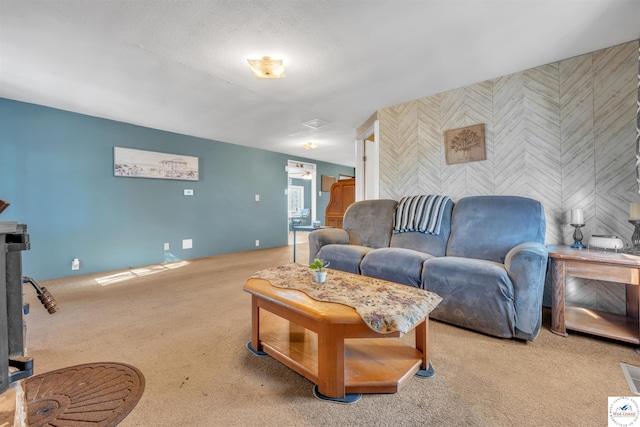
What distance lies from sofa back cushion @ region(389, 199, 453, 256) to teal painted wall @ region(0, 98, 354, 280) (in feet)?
11.6

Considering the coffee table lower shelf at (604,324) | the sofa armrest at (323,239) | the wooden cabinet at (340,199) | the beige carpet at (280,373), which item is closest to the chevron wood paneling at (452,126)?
the sofa armrest at (323,239)

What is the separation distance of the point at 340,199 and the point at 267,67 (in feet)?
8.86

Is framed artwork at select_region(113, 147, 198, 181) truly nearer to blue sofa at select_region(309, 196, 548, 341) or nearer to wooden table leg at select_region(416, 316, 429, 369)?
blue sofa at select_region(309, 196, 548, 341)

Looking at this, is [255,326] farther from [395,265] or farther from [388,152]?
[388,152]

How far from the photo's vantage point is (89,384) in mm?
1297

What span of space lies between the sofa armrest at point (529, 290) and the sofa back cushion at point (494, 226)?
44cm

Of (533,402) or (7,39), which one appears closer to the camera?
(533,402)

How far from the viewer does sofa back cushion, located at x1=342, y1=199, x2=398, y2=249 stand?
293cm

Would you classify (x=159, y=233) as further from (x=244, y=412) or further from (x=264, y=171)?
(x=244, y=412)

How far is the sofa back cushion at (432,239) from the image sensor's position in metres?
2.51

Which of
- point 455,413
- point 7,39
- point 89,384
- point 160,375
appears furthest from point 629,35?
point 7,39

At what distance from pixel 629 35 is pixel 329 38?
2.19 m

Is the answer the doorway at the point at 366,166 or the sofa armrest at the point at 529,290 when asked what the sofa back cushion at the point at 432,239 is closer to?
the sofa armrest at the point at 529,290

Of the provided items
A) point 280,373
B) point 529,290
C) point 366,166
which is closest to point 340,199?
point 366,166
